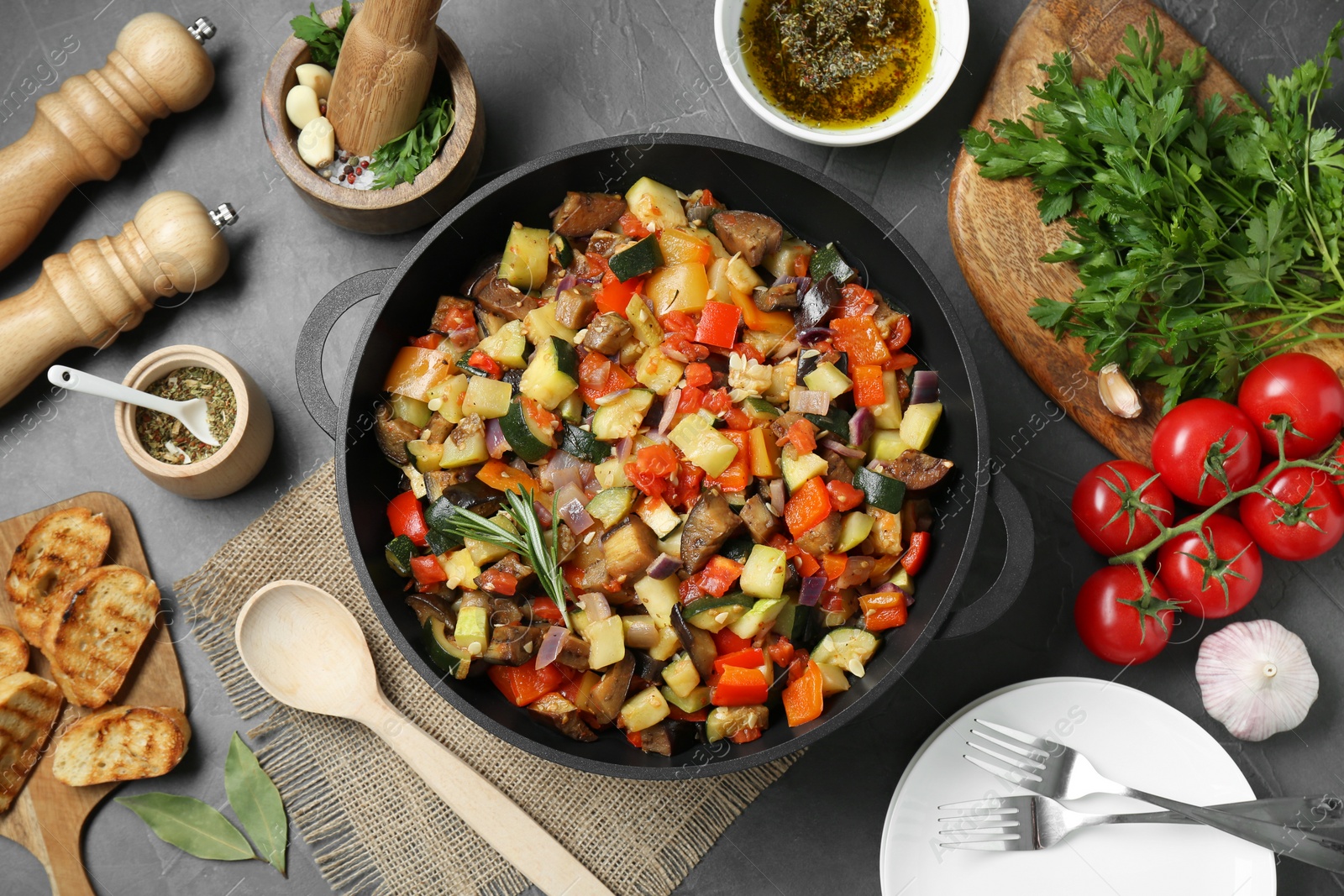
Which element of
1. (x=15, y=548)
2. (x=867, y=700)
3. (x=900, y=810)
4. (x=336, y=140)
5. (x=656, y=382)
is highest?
(x=336, y=140)

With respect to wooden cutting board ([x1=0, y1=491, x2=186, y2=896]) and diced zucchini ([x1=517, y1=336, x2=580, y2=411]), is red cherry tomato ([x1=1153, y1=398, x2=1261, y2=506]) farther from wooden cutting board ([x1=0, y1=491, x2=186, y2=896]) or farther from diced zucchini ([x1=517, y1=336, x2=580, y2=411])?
wooden cutting board ([x1=0, y1=491, x2=186, y2=896])

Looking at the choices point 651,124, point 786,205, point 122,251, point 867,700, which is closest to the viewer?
point 867,700

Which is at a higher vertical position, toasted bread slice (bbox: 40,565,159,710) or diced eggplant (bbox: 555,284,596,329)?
diced eggplant (bbox: 555,284,596,329)

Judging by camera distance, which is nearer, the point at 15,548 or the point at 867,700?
the point at 867,700

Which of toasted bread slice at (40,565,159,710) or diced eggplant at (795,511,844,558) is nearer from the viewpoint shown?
diced eggplant at (795,511,844,558)

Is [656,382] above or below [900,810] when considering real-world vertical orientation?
above

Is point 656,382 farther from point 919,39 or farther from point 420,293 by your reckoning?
point 919,39

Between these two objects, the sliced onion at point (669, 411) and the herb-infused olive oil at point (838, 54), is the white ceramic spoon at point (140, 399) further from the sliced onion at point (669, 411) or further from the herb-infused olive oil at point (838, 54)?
the herb-infused olive oil at point (838, 54)

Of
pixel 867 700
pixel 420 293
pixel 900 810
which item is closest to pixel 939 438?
pixel 867 700

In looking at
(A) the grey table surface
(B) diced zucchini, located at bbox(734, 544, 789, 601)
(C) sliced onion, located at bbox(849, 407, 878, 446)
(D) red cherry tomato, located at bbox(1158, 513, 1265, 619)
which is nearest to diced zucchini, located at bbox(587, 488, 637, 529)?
(B) diced zucchini, located at bbox(734, 544, 789, 601)
